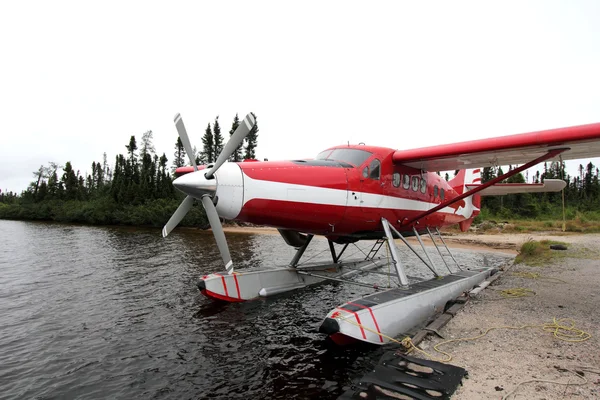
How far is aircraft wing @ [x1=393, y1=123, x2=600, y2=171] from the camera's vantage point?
6.48 metres

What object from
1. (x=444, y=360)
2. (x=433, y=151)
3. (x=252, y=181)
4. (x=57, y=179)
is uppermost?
(x=57, y=179)

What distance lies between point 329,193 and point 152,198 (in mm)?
57433

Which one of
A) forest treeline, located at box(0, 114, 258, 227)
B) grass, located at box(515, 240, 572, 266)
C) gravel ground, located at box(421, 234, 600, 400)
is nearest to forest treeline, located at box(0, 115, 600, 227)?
forest treeline, located at box(0, 114, 258, 227)

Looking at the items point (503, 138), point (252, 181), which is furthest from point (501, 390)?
point (503, 138)

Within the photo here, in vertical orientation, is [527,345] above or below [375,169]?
below

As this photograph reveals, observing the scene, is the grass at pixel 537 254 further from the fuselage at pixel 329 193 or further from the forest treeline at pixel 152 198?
the forest treeline at pixel 152 198

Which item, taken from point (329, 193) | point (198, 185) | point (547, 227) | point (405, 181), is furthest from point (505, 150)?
point (547, 227)

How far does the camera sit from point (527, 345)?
17.0 feet

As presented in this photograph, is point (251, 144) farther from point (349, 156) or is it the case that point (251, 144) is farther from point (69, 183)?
point (349, 156)

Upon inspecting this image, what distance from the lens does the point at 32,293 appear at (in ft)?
36.5

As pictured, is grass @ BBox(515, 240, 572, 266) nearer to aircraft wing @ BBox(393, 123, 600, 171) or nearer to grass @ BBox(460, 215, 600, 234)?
aircraft wing @ BBox(393, 123, 600, 171)

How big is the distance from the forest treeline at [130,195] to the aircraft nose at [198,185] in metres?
38.4

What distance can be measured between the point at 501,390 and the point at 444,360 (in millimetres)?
863

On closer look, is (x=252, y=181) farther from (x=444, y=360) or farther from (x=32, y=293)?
(x=32, y=293)
